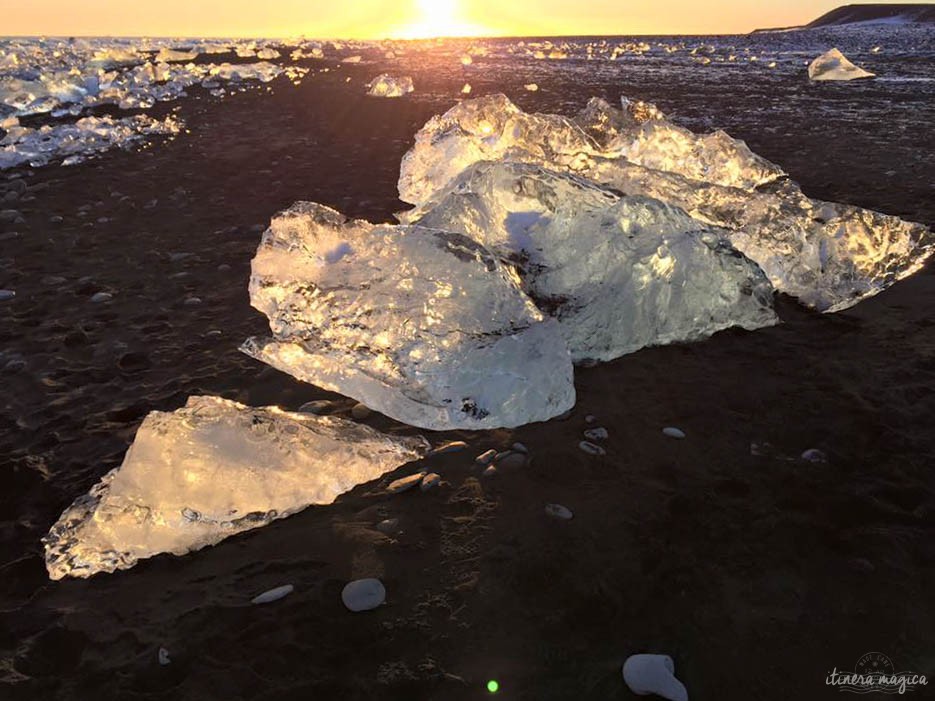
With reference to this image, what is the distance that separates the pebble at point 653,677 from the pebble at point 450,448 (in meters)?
1.56

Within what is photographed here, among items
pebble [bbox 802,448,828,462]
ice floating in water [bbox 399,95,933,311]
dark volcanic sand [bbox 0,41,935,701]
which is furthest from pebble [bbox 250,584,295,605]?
ice floating in water [bbox 399,95,933,311]

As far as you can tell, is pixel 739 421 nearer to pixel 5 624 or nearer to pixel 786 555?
pixel 786 555

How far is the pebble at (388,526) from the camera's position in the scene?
2795 mm

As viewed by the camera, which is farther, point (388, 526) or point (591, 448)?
point (591, 448)

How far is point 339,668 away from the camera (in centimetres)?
214

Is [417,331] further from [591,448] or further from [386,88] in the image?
[386,88]

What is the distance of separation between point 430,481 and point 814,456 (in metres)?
2.18

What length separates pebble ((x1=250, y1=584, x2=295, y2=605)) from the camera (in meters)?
2.43

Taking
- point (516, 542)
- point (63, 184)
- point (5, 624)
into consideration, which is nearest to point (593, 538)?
point (516, 542)

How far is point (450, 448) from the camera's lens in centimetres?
339

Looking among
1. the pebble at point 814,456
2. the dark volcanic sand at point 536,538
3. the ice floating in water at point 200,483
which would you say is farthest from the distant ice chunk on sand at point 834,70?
the ice floating in water at point 200,483

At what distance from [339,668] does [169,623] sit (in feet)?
2.58

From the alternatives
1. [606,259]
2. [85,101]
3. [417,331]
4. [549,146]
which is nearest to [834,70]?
[549,146]

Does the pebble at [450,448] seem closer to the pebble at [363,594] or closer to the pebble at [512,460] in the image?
the pebble at [512,460]
